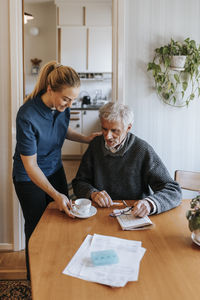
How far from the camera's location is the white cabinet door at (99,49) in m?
5.56

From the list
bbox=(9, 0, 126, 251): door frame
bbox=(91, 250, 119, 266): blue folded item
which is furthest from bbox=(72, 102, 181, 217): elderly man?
bbox=(9, 0, 126, 251): door frame

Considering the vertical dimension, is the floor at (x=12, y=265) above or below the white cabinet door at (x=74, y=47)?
below

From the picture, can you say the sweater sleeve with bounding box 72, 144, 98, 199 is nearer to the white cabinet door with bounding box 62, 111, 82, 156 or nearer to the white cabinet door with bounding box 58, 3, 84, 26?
the white cabinet door with bounding box 62, 111, 82, 156

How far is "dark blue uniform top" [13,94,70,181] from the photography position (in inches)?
62.6

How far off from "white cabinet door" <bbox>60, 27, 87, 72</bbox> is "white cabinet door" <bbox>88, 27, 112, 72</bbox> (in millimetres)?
116

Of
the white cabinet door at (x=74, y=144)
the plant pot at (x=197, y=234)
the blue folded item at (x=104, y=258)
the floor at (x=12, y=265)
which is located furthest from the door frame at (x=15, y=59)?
the white cabinet door at (x=74, y=144)

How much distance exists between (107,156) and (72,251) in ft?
2.52

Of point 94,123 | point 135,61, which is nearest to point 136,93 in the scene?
point 135,61

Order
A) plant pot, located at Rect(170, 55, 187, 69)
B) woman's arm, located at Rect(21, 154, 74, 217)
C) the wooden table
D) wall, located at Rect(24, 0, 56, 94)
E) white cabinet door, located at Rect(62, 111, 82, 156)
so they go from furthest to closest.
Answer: wall, located at Rect(24, 0, 56, 94) → white cabinet door, located at Rect(62, 111, 82, 156) → plant pot, located at Rect(170, 55, 187, 69) → woman's arm, located at Rect(21, 154, 74, 217) → the wooden table

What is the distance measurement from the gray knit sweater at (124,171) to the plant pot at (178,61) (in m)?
0.75

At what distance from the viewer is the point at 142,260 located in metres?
1.04

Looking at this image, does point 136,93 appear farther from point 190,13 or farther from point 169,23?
point 190,13

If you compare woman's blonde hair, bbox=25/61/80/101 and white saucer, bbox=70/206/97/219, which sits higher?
woman's blonde hair, bbox=25/61/80/101

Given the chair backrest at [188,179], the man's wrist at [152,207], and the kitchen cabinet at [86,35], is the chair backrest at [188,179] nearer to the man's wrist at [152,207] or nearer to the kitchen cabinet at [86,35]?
the man's wrist at [152,207]
